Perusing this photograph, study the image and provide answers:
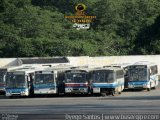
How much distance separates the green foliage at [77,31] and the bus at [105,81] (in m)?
35.2

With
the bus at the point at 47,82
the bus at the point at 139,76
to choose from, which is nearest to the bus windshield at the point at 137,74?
the bus at the point at 139,76

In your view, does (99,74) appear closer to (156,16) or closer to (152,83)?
(152,83)

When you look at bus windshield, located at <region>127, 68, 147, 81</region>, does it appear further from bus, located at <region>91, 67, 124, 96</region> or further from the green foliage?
the green foliage

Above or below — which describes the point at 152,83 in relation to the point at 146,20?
below

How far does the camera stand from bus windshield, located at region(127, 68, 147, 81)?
54.5 meters

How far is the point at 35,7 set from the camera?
107 metres

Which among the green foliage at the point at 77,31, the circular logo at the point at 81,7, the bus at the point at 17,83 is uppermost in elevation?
the circular logo at the point at 81,7

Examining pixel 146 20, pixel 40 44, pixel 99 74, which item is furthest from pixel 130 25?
pixel 99 74

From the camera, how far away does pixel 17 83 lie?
167 feet

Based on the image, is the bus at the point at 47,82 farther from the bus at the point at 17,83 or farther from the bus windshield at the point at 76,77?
the bus windshield at the point at 76,77

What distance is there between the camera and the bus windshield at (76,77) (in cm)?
5053

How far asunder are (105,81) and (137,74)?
5.29 meters

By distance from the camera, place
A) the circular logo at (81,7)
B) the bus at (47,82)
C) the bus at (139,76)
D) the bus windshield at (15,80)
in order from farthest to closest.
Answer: the circular logo at (81,7) < the bus at (139,76) < the bus windshield at (15,80) < the bus at (47,82)

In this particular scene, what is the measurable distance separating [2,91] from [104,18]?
1922 inches
